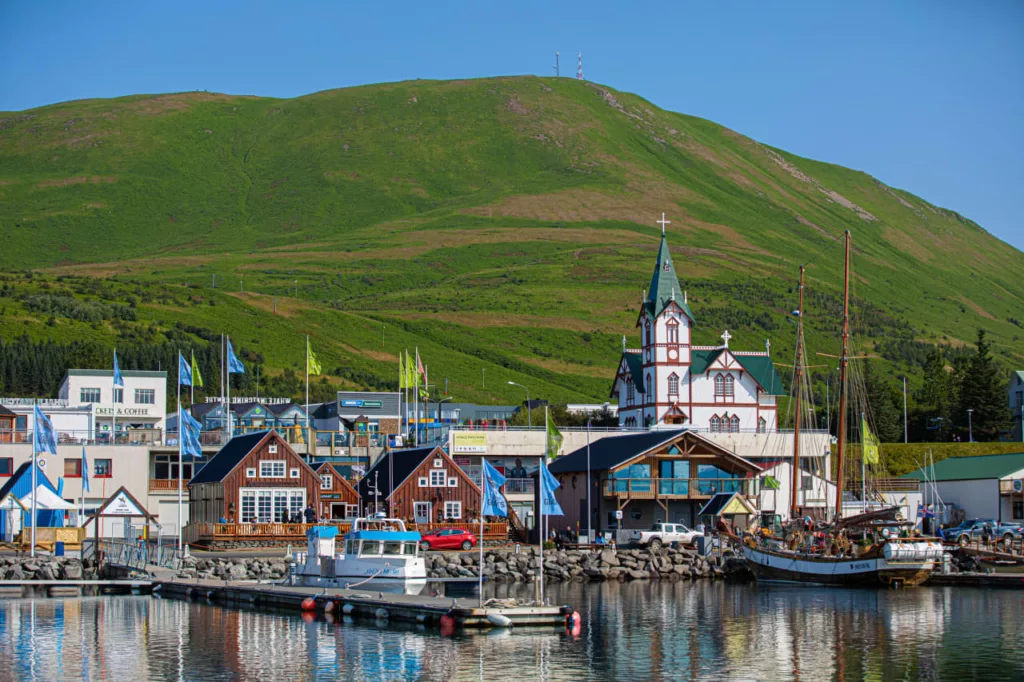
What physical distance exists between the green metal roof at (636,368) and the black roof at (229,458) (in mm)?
53403

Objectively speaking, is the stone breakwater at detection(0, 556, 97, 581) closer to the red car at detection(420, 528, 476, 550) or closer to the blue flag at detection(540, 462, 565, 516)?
the red car at detection(420, 528, 476, 550)

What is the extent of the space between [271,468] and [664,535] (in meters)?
23.2

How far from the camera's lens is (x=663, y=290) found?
124938 millimetres

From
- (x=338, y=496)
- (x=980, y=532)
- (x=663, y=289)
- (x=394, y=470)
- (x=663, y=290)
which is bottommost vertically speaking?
(x=980, y=532)

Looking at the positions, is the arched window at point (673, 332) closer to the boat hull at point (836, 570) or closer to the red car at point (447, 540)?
the red car at point (447, 540)

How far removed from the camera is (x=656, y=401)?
121812mm

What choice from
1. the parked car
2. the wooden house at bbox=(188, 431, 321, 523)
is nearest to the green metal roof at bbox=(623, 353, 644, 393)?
the parked car

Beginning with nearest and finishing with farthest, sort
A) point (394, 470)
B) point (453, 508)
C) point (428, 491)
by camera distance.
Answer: point (428, 491)
point (453, 508)
point (394, 470)

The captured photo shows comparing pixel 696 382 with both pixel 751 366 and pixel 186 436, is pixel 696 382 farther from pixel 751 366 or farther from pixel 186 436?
pixel 186 436

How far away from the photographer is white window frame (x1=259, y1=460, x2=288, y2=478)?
249 feet

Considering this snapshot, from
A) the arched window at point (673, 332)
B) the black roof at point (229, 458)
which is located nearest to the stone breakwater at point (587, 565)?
the black roof at point (229, 458)

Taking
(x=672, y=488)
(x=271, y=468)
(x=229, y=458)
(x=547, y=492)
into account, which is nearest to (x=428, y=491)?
(x=271, y=468)

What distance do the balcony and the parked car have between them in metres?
12.1

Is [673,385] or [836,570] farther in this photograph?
[673,385]
